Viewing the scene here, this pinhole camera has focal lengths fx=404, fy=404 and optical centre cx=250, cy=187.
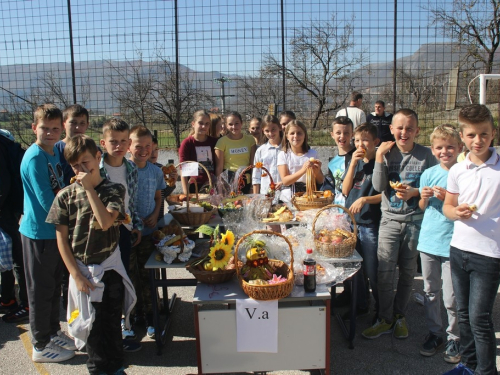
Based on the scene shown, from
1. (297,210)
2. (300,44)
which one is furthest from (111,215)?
(300,44)

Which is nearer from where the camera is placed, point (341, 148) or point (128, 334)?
point (128, 334)

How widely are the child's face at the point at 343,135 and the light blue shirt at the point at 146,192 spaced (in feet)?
5.55

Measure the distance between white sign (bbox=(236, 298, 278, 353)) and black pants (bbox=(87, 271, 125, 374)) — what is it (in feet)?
2.76

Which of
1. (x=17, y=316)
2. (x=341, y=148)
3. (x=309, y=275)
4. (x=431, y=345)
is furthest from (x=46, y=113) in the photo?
(x=431, y=345)

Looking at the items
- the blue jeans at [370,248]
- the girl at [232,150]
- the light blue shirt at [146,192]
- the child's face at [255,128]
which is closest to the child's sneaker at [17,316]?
the light blue shirt at [146,192]

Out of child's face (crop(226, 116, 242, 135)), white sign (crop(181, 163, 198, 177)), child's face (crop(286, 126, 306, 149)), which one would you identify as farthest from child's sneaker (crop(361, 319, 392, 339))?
child's face (crop(226, 116, 242, 135))

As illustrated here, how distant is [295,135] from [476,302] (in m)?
2.28

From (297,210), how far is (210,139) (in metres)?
1.76

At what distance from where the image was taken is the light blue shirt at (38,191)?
2918mm

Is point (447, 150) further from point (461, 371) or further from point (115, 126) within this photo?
point (115, 126)

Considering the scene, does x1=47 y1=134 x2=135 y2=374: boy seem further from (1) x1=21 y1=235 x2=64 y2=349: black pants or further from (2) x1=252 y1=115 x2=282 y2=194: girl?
(2) x1=252 y1=115 x2=282 y2=194: girl

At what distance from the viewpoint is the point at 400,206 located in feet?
10.5

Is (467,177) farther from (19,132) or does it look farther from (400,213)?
(19,132)

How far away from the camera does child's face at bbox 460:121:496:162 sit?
2461mm
